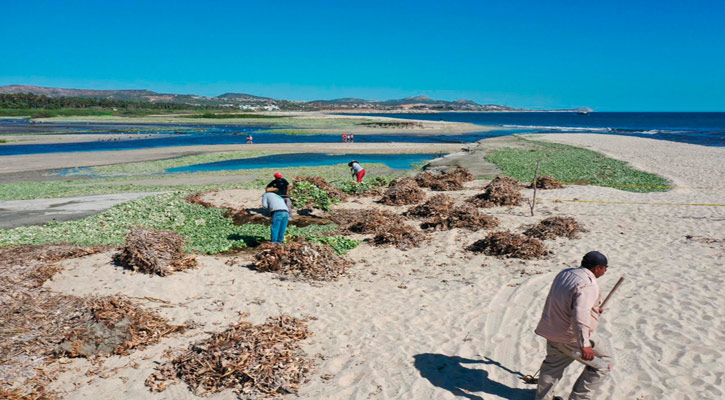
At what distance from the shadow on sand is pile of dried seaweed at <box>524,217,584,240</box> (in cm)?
730

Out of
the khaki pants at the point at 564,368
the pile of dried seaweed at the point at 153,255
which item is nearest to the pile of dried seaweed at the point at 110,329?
the pile of dried seaweed at the point at 153,255

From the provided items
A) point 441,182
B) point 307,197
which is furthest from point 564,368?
point 441,182

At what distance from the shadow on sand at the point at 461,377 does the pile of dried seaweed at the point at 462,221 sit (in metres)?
7.91

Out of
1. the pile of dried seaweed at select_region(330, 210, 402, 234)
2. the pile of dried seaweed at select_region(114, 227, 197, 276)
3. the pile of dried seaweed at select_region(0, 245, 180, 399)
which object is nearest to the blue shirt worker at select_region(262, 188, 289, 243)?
the pile of dried seaweed at select_region(114, 227, 197, 276)

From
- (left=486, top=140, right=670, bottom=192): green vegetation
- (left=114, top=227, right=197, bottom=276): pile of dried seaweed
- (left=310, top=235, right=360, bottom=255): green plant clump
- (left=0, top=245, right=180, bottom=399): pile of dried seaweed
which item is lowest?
(left=0, top=245, right=180, bottom=399): pile of dried seaweed

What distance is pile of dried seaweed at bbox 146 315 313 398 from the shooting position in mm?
6023

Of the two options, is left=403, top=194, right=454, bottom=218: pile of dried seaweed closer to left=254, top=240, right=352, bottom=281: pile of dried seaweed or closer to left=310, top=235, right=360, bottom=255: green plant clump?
left=310, top=235, right=360, bottom=255: green plant clump

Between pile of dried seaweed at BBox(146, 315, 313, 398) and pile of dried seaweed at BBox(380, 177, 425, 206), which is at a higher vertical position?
pile of dried seaweed at BBox(380, 177, 425, 206)

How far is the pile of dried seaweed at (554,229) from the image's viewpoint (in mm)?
12883

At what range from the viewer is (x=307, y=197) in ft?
54.8

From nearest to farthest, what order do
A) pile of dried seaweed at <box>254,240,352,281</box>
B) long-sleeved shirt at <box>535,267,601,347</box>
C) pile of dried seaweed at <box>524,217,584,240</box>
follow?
long-sleeved shirt at <box>535,267,601,347</box> → pile of dried seaweed at <box>254,240,352,281</box> → pile of dried seaweed at <box>524,217,584,240</box>

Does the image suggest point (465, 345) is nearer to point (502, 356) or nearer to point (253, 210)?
point (502, 356)

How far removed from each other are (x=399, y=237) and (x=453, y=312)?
4.76m

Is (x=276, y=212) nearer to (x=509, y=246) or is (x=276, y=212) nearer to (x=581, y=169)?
(x=509, y=246)
